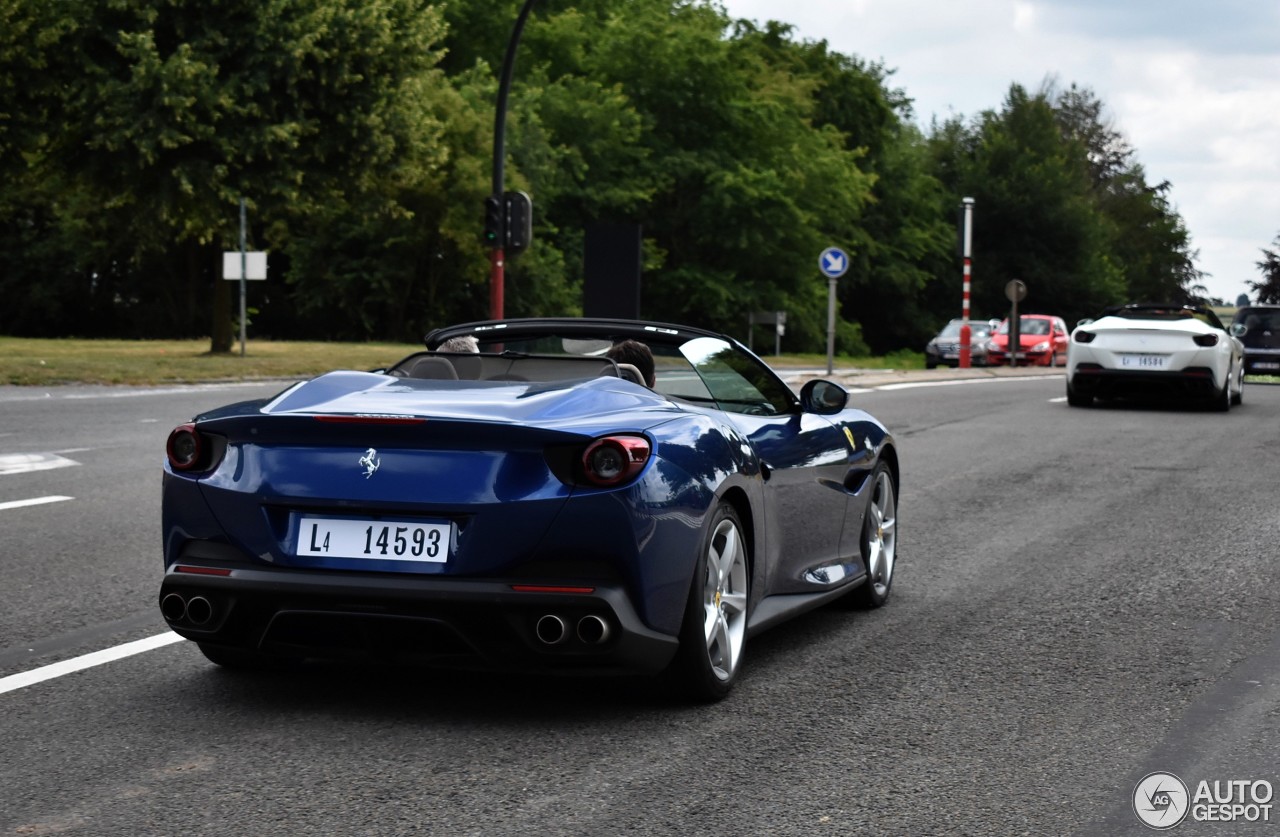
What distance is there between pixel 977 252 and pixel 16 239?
41.5m

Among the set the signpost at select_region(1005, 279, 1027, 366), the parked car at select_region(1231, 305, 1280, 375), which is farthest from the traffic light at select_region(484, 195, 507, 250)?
the signpost at select_region(1005, 279, 1027, 366)

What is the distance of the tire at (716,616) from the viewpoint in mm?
5434

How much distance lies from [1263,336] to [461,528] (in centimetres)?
3150

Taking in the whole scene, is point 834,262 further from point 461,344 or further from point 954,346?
point 461,344

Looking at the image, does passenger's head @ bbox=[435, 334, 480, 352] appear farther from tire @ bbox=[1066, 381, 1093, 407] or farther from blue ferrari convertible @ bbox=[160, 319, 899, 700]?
tire @ bbox=[1066, 381, 1093, 407]

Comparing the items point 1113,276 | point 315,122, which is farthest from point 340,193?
point 1113,276

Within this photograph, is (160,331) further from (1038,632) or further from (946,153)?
(1038,632)

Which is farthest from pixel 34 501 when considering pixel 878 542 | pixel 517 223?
pixel 517 223

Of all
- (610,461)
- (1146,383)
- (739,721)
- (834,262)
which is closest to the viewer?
(610,461)

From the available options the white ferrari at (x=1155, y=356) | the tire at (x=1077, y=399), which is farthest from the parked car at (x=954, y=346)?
the white ferrari at (x=1155, y=356)

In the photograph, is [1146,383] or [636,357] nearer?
[636,357]

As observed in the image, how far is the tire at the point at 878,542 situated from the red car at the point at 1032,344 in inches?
1572

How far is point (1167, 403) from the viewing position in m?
24.9

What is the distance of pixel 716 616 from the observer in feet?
18.6
